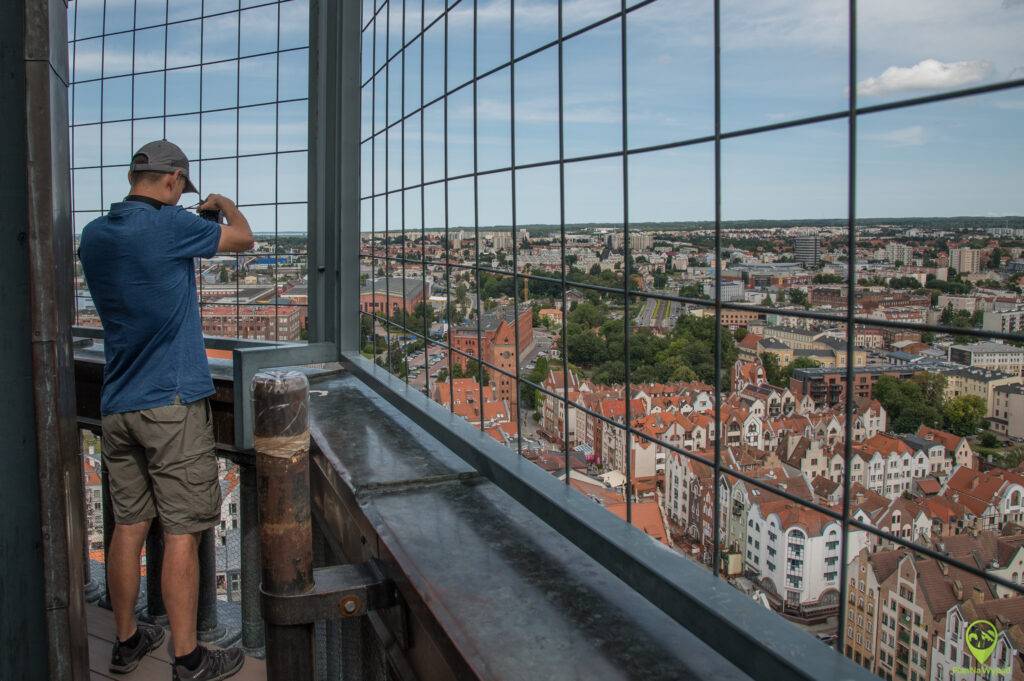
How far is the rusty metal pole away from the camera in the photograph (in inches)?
96.0

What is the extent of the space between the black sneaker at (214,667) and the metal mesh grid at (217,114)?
288 cm

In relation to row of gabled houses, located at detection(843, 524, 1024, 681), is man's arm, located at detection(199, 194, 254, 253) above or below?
above

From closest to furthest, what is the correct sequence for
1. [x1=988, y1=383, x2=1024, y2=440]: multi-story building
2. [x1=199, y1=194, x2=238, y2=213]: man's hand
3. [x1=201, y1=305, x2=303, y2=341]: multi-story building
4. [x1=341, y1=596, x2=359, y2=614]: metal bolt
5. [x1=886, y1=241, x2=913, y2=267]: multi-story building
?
[x1=988, y1=383, x2=1024, y2=440]: multi-story building
[x1=886, y1=241, x2=913, y2=267]: multi-story building
[x1=341, y1=596, x2=359, y2=614]: metal bolt
[x1=199, y1=194, x2=238, y2=213]: man's hand
[x1=201, y1=305, x2=303, y2=341]: multi-story building

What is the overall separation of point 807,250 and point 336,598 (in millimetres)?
1598

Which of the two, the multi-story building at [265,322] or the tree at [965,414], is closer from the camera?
the tree at [965,414]

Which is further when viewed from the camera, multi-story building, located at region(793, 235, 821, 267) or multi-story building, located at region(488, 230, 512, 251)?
multi-story building, located at region(488, 230, 512, 251)

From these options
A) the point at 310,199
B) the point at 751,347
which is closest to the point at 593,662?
the point at 751,347

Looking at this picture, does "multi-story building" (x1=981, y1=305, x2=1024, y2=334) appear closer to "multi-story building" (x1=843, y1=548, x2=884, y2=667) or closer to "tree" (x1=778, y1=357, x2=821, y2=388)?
"tree" (x1=778, y1=357, x2=821, y2=388)

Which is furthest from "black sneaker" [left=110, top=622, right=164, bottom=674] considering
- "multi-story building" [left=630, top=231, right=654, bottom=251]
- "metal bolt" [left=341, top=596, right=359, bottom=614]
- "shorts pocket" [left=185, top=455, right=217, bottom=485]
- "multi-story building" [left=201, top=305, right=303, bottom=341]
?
"multi-story building" [left=630, top=231, right=654, bottom=251]

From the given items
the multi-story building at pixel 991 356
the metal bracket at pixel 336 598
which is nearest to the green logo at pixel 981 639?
the multi-story building at pixel 991 356

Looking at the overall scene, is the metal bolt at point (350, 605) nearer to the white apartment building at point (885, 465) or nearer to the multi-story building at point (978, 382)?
the white apartment building at point (885, 465)

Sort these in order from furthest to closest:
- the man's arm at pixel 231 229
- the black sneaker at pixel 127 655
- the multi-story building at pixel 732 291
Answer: the black sneaker at pixel 127 655 < the man's arm at pixel 231 229 < the multi-story building at pixel 732 291

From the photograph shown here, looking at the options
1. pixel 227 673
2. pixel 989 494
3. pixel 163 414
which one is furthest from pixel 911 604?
pixel 227 673

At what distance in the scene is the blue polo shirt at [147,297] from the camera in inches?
135
